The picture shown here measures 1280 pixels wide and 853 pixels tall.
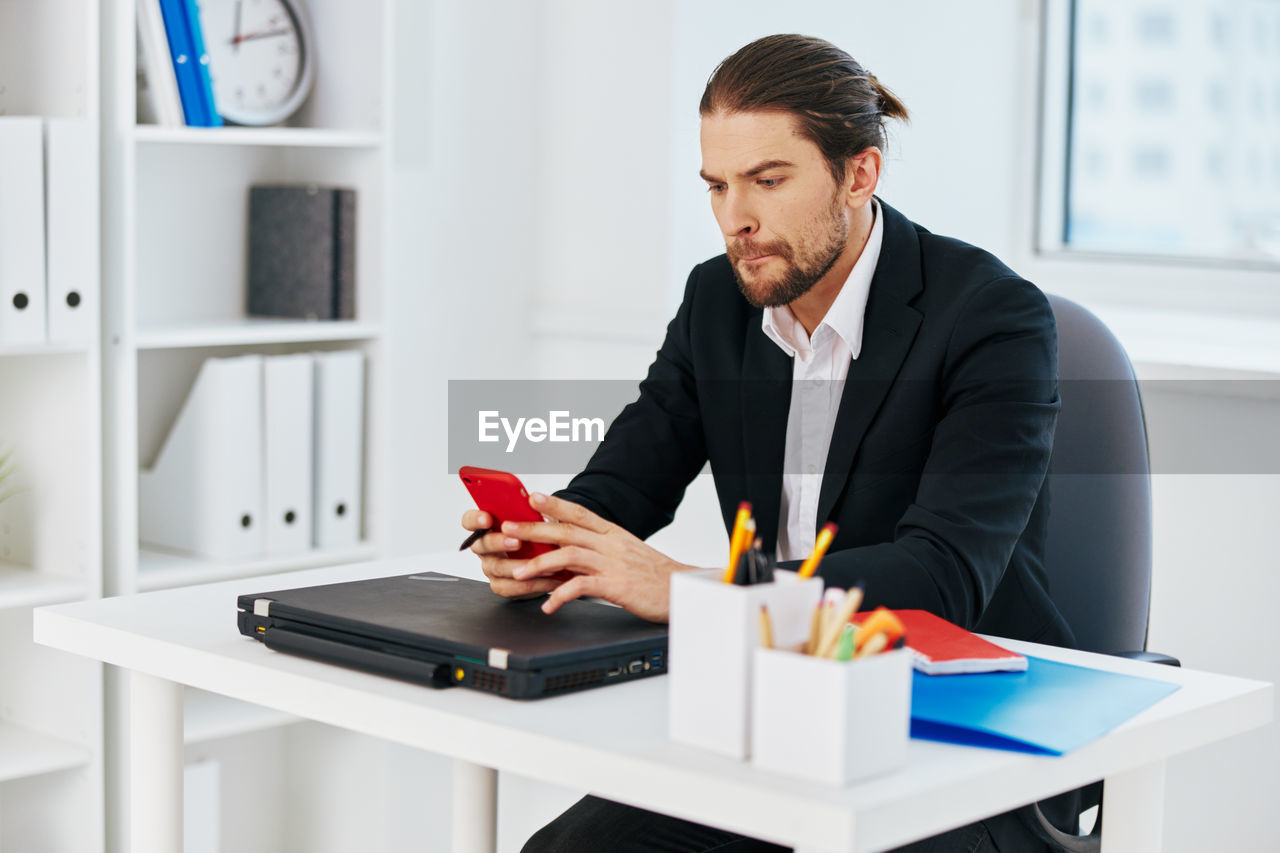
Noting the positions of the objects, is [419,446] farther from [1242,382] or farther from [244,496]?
[1242,382]

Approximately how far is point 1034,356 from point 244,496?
1.38 metres

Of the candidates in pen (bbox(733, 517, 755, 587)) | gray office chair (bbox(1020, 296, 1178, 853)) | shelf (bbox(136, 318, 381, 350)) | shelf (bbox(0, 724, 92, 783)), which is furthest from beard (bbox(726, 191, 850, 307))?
shelf (bbox(0, 724, 92, 783))

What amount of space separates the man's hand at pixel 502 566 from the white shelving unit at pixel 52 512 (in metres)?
1.06

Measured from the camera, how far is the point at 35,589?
2.17 metres

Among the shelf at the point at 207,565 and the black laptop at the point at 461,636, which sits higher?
the black laptop at the point at 461,636

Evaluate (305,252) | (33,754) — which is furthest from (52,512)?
(305,252)

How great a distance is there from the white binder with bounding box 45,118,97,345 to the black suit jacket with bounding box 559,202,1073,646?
87 centimetres

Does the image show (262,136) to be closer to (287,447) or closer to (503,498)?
(287,447)

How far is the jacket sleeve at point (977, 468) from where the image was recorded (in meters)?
1.38

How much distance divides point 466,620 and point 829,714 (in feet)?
1.38

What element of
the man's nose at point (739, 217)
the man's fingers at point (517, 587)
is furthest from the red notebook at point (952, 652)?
the man's nose at point (739, 217)

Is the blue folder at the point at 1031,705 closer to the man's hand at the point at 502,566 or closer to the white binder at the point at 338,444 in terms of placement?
the man's hand at the point at 502,566

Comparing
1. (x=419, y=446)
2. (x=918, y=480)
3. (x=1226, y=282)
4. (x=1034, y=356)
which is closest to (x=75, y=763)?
(x=419, y=446)

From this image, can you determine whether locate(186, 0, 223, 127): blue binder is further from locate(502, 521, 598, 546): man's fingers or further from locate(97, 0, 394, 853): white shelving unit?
locate(502, 521, 598, 546): man's fingers
